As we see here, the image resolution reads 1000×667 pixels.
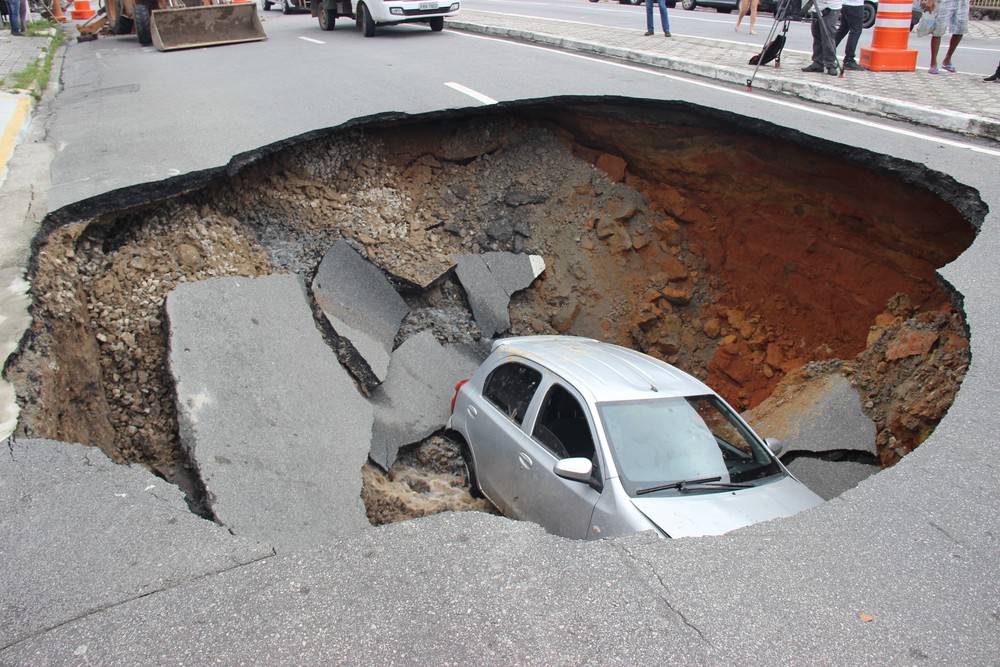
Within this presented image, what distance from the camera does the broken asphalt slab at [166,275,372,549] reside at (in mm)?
4766

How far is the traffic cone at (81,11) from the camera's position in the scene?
2451 cm

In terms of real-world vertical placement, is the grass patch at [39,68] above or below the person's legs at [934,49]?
below

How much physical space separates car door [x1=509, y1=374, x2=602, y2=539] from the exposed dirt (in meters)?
1.19

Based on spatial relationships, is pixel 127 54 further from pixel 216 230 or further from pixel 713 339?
pixel 713 339

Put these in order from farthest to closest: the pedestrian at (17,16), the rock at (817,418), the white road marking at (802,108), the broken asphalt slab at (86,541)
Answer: the pedestrian at (17,16) < the white road marking at (802,108) < the rock at (817,418) < the broken asphalt slab at (86,541)

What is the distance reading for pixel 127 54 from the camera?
15109 mm

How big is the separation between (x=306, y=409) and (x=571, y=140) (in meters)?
5.90

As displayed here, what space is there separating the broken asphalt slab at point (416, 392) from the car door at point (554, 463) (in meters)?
1.71

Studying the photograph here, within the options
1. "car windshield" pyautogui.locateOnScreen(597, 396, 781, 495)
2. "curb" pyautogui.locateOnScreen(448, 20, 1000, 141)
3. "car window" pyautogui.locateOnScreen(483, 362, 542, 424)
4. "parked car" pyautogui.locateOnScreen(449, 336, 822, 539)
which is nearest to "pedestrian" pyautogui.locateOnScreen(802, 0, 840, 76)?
"curb" pyautogui.locateOnScreen(448, 20, 1000, 141)

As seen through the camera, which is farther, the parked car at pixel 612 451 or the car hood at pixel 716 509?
the parked car at pixel 612 451

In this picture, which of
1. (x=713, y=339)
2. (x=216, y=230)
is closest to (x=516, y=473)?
(x=216, y=230)

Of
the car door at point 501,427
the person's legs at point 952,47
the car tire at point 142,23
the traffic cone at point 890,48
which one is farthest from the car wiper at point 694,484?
the car tire at point 142,23

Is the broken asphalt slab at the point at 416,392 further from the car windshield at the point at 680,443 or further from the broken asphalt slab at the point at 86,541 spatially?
the broken asphalt slab at the point at 86,541

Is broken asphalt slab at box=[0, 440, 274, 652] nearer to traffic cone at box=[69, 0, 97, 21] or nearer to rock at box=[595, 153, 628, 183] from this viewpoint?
rock at box=[595, 153, 628, 183]
